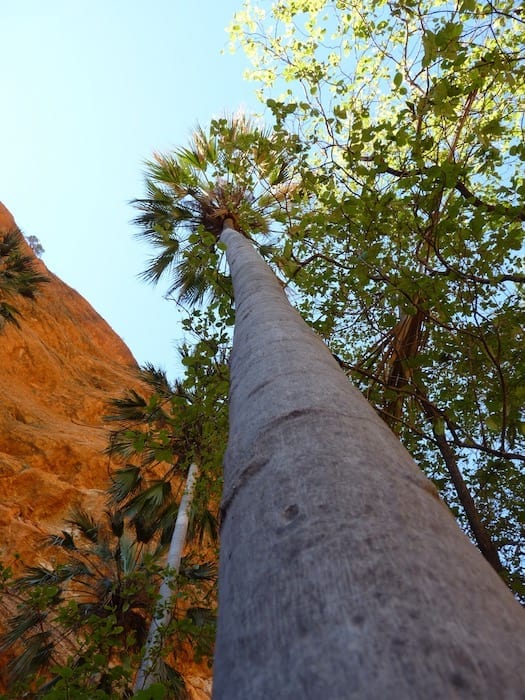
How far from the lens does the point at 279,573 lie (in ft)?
2.08

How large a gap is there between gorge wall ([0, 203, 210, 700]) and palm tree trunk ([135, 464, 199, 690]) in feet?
8.76

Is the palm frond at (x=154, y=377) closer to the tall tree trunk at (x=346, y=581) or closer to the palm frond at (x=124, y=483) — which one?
the palm frond at (x=124, y=483)

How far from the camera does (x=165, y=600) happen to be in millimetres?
5543

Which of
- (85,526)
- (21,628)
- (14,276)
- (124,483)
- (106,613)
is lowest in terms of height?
(21,628)

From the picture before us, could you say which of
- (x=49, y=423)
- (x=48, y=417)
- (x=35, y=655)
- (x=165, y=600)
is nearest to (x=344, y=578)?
(x=165, y=600)

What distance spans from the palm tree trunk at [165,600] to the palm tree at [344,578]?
458 centimetres

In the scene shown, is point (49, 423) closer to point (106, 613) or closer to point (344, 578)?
point (106, 613)

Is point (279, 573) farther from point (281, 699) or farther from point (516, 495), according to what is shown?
point (516, 495)

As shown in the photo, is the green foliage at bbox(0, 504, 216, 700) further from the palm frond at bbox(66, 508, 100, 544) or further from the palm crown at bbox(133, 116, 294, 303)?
the palm crown at bbox(133, 116, 294, 303)

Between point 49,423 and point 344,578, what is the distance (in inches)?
668

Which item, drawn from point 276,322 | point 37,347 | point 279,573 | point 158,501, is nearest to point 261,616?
point 279,573

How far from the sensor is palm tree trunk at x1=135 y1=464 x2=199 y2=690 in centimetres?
501

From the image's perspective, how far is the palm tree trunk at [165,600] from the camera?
5012 mm

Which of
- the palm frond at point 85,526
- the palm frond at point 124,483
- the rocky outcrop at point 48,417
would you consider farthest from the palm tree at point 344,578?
the rocky outcrop at point 48,417
